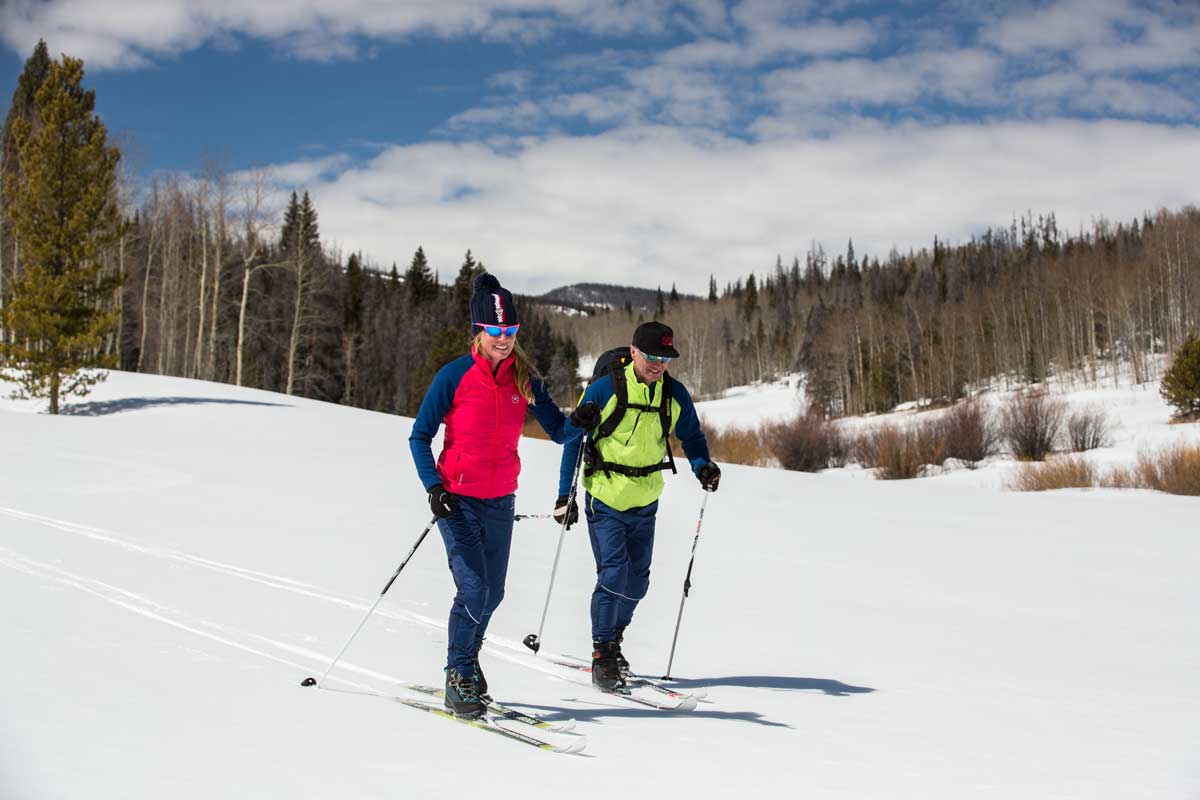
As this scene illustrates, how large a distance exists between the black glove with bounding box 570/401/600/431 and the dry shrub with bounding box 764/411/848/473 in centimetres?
2335

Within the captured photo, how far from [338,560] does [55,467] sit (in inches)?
317

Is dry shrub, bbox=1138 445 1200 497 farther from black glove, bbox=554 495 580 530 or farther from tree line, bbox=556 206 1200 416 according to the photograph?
tree line, bbox=556 206 1200 416

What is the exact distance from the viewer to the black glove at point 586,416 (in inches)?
208

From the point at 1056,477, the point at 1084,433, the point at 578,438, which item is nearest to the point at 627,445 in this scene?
the point at 578,438

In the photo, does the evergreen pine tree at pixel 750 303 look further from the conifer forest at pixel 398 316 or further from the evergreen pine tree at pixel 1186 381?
the evergreen pine tree at pixel 1186 381

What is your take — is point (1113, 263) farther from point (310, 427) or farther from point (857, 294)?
point (310, 427)

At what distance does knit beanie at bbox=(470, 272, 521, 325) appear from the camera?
4.62 m

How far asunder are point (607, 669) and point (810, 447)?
2346 centimetres

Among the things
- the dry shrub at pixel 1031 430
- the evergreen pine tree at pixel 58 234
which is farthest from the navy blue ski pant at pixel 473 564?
the dry shrub at pixel 1031 430

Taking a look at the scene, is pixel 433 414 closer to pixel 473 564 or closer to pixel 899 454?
pixel 473 564

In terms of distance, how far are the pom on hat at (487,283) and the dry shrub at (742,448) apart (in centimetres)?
2363

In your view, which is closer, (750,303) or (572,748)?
(572,748)

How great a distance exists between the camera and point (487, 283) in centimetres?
479

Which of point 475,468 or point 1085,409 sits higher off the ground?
point 1085,409
